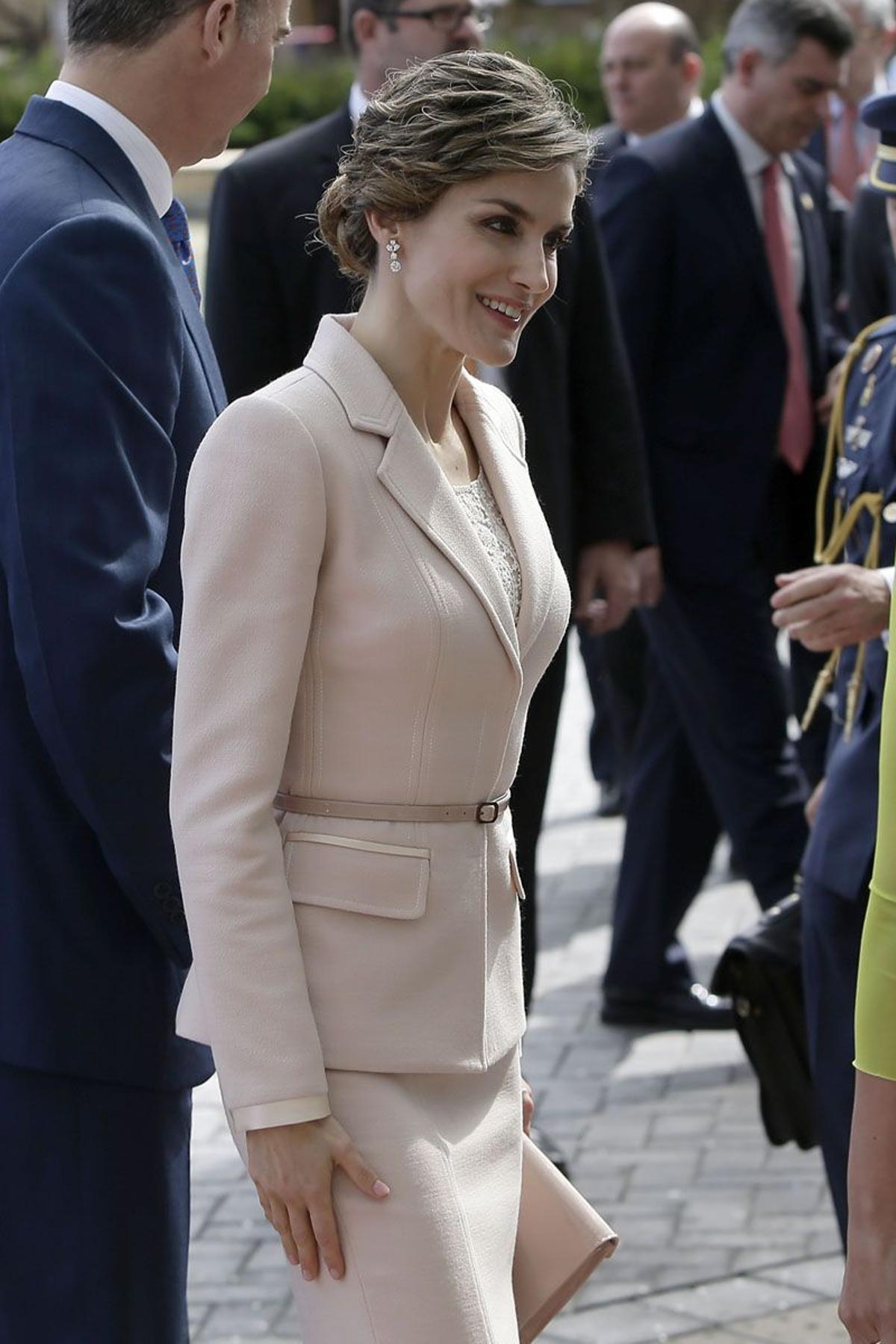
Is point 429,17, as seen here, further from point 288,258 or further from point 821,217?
point 821,217

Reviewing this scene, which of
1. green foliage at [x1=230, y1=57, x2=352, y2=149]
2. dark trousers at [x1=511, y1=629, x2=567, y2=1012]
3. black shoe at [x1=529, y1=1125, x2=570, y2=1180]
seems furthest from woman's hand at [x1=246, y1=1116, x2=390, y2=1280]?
green foliage at [x1=230, y1=57, x2=352, y2=149]

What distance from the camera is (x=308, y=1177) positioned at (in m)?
2.26

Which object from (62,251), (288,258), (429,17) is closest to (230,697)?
(62,251)

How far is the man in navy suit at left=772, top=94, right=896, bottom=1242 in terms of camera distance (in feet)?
10.9

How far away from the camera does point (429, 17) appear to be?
4.58 metres

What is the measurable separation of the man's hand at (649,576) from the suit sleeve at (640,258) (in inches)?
21.1

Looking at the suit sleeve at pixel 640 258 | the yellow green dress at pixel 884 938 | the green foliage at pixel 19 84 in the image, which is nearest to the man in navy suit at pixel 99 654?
the yellow green dress at pixel 884 938

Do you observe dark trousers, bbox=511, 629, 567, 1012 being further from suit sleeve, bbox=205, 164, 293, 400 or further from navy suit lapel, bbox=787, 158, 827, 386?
navy suit lapel, bbox=787, 158, 827, 386

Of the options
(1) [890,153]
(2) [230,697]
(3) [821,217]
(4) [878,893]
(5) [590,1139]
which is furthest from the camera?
(3) [821,217]

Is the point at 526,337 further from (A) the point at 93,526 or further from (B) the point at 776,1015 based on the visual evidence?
(A) the point at 93,526

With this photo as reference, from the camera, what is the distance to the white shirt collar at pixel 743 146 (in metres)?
5.53

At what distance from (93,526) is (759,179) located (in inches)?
139

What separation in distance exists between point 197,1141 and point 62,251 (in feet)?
9.09

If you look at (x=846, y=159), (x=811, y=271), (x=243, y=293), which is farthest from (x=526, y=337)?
(x=846, y=159)
